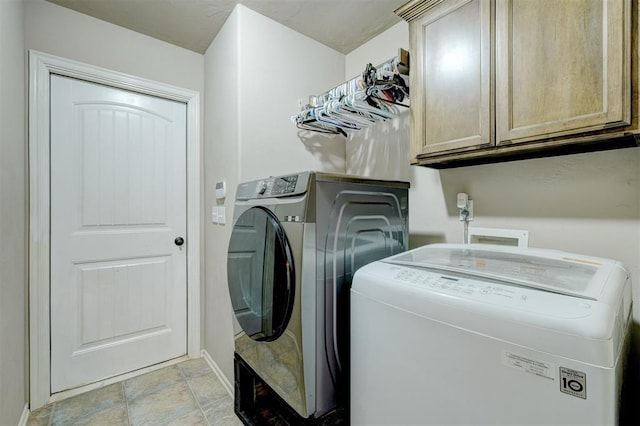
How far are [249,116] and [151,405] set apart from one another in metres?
1.90

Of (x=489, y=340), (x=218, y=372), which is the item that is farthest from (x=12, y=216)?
(x=489, y=340)

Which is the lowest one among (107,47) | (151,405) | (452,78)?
(151,405)

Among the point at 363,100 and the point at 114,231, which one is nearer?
the point at 363,100

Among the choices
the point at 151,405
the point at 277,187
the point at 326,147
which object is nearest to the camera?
the point at 277,187

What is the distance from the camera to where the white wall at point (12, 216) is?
131cm

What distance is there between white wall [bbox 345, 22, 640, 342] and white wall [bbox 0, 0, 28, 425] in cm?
214

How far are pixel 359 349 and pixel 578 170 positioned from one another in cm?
123

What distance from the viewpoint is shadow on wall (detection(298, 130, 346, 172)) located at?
215cm

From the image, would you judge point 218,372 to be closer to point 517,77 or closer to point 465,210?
point 465,210

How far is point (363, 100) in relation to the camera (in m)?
1.56

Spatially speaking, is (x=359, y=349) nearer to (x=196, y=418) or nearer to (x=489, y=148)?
(x=489, y=148)

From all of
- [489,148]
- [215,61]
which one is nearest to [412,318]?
[489,148]

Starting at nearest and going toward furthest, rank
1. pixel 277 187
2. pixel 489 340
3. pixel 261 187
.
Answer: pixel 489 340
pixel 277 187
pixel 261 187

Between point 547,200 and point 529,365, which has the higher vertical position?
point 547,200
